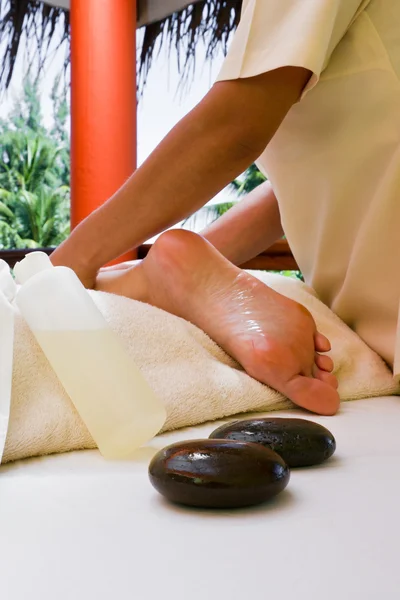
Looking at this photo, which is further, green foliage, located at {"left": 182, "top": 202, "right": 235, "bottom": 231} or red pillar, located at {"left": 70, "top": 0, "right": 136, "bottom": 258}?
green foliage, located at {"left": 182, "top": 202, "right": 235, "bottom": 231}

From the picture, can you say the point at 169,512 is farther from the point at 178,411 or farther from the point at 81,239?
the point at 81,239

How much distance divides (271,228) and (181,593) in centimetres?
113

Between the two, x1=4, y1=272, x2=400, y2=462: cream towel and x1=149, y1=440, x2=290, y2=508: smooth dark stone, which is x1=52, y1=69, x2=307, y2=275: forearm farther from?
x1=149, y1=440, x2=290, y2=508: smooth dark stone

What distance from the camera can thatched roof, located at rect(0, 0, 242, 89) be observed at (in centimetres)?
452

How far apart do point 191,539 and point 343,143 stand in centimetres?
69

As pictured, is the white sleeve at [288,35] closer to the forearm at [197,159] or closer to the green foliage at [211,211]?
the forearm at [197,159]

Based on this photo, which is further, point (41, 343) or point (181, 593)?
point (41, 343)

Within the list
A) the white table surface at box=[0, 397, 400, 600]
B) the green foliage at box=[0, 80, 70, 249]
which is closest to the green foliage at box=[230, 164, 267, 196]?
the green foliage at box=[0, 80, 70, 249]

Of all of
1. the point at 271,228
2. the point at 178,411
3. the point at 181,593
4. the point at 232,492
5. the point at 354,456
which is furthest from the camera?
the point at 271,228

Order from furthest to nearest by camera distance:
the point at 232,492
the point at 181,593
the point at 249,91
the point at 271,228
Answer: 1. the point at 271,228
2. the point at 249,91
3. the point at 232,492
4. the point at 181,593

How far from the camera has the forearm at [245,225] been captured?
144 centimetres

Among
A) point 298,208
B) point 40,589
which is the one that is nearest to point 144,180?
point 298,208

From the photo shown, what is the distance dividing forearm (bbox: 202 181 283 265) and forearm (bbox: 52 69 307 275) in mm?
446

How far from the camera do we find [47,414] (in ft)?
2.31
